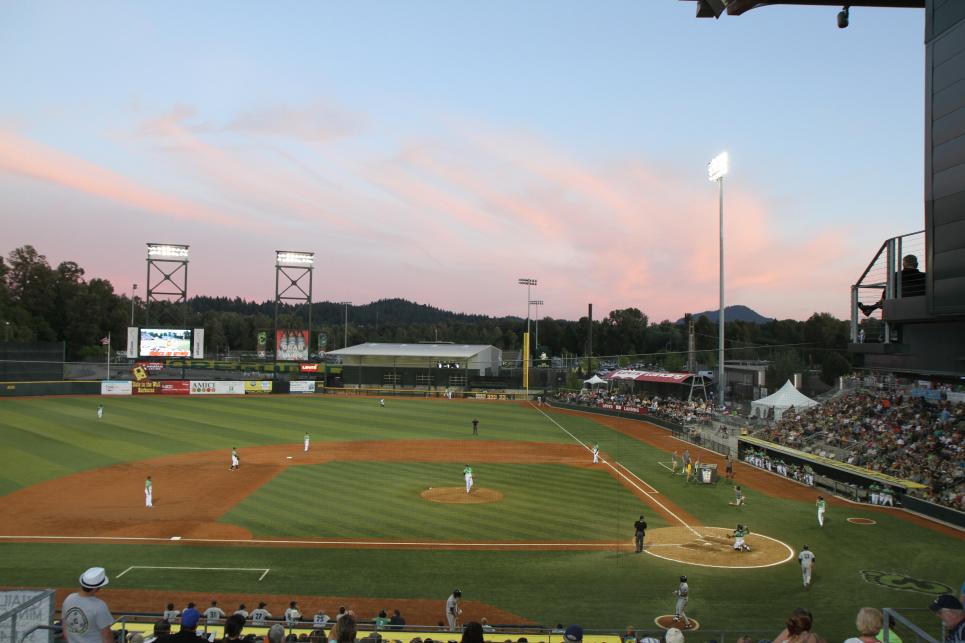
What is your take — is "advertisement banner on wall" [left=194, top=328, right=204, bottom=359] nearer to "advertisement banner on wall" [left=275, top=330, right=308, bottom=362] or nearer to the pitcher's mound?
"advertisement banner on wall" [left=275, top=330, right=308, bottom=362]

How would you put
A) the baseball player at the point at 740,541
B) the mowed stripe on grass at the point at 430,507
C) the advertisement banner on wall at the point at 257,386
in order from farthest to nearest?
the advertisement banner on wall at the point at 257,386 < the mowed stripe on grass at the point at 430,507 < the baseball player at the point at 740,541

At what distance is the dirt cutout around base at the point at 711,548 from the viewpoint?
21000mm

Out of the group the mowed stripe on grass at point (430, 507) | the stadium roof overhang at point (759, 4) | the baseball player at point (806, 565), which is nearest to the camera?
the stadium roof overhang at point (759, 4)

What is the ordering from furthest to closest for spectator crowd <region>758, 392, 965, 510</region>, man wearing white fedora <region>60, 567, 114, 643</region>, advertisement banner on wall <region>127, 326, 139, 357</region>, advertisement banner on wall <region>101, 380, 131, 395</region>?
advertisement banner on wall <region>127, 326, 139, 357</region> < advertisement banner on wall <region>101, 380, 131, 395</region> < spectator crowd <region>758, 392, 965, 510</region> < man wearing white fedora <region>60, 567, 114, 643</region>

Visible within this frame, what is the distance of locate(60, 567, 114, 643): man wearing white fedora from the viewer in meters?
5.72

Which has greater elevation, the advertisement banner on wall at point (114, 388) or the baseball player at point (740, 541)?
the advertisement banner on wall at point (114, 388)

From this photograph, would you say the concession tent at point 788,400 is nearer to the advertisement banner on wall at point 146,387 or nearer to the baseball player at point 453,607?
the baseball player at point 453,607

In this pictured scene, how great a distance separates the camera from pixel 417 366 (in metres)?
93.7

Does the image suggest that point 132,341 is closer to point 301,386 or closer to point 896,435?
point 301,386

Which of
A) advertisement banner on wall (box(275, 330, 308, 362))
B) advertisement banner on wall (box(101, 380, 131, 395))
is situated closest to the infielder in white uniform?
advertisement banner on wall (box(101, 380, 131, 395))

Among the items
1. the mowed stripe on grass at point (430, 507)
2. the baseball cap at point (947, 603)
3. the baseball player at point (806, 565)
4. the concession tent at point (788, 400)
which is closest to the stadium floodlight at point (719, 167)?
the concession tent at point (788, 400)

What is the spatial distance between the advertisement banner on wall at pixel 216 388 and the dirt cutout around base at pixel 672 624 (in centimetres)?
6620

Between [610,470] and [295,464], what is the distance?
756 inches

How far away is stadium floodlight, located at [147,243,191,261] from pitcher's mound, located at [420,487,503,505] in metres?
62.1
